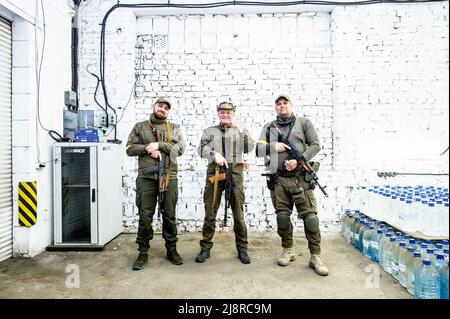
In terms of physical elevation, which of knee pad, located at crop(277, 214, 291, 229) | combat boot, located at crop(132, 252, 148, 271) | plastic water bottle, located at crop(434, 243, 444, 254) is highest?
knee pad, located at crop(277, 214, 291, 229)

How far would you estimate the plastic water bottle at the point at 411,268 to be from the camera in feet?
8.68

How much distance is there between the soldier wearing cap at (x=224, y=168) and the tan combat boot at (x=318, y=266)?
695 mm

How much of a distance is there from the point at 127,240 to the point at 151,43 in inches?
117

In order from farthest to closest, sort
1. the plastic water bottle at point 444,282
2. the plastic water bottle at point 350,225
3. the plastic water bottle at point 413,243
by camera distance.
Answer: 1. the plastic water bottle at point 350,225
2. the plastic water bottle at point 413,243
3. the plastic water bottle at point 444,282

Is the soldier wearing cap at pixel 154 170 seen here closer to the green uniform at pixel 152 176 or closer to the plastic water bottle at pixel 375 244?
the green uniform at pixel 152 176

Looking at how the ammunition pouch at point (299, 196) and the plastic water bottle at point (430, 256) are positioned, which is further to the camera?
the ammunition pouch at point (299, 196)

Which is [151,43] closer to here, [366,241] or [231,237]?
[231,237]

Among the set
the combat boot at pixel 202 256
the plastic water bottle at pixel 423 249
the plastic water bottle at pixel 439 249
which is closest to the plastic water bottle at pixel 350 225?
the plastic water bottle at pixel 423 249

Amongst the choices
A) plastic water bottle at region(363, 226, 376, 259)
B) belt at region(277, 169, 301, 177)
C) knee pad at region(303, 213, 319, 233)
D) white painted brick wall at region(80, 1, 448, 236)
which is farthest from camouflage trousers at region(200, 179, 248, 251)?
plastic water bottle at region(363, 226, 376, 259)

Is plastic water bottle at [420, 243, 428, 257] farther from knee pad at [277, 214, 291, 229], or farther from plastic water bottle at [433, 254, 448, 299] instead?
knee pad at [277, 214, 291, 229]

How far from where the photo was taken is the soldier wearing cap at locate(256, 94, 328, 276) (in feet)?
10.7

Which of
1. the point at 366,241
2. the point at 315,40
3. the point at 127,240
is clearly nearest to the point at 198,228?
the point at 127,240

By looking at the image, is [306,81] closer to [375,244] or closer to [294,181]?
[294,181]

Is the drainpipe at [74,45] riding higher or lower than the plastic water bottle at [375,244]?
Result: higher
